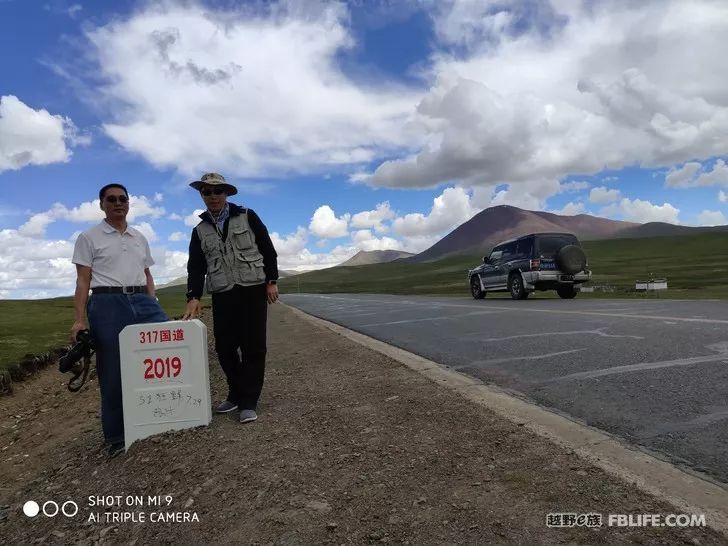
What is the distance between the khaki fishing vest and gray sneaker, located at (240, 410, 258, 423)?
45.5 inches

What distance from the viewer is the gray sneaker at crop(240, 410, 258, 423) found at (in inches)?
180

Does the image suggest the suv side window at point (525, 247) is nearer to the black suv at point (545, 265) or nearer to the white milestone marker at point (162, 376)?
the black suv at point (545, 265)

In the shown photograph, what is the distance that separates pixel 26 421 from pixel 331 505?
7824 millimetres

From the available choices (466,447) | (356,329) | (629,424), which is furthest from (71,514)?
(356,329)

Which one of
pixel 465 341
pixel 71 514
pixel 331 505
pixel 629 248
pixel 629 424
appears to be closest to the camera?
pixel 331 505

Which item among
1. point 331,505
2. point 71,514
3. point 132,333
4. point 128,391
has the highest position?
point 132,333

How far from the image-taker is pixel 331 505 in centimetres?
286

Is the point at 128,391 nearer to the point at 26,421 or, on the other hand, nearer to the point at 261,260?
the point at 261,260

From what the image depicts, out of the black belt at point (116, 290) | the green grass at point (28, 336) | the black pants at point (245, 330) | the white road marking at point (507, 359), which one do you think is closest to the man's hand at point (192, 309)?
the black pants at point (245, 330)

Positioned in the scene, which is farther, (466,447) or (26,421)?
(26,421)

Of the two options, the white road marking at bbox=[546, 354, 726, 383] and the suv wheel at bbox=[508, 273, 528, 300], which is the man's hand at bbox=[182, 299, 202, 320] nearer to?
the white road marking at bbox=[546, 354, 726, 383]

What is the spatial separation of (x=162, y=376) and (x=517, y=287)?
17.8m

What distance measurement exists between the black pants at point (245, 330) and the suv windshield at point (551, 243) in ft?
53.9

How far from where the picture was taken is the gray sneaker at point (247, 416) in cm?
458
